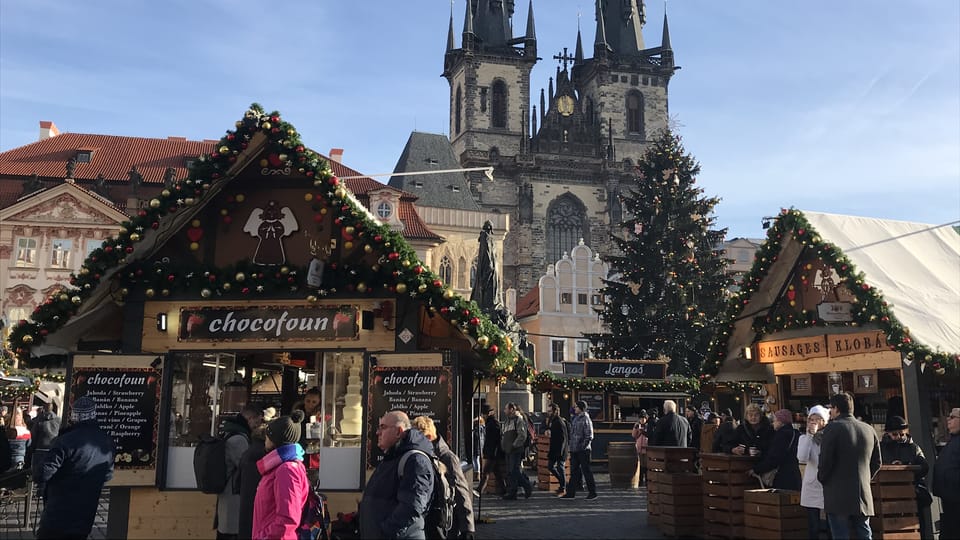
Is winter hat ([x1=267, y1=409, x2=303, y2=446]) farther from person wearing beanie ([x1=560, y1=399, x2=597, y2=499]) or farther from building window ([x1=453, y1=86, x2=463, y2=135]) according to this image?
building window ([x1=453, y1=86, x2=463, y2=135])

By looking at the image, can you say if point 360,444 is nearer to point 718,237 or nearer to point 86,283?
point 86,283

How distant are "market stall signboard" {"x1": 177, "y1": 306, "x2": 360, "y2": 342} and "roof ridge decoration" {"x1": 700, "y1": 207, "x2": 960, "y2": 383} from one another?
5.98 metres

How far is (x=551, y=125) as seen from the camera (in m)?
66.6

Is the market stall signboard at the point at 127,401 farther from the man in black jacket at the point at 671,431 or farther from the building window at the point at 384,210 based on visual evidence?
the building window at the point at 384,210

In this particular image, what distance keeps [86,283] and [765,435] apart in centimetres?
734

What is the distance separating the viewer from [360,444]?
8844 millimetres

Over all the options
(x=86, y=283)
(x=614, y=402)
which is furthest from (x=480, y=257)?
(x=86, y=283)

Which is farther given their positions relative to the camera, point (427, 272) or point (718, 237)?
point (718, 237)

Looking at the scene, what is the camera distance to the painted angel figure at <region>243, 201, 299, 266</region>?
929 centimetres

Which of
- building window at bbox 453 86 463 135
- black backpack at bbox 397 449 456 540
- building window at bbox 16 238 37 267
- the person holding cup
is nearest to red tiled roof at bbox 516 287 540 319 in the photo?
building window at bbox 453 86 463 135

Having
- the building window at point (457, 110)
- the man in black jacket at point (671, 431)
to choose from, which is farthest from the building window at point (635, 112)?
the man in black jacket at point (671, 431)

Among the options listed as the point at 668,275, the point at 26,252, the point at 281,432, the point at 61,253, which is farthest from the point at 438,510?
the point at 26,252

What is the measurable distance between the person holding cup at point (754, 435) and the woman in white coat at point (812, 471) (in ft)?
2.64

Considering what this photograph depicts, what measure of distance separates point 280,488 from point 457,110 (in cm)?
6318
